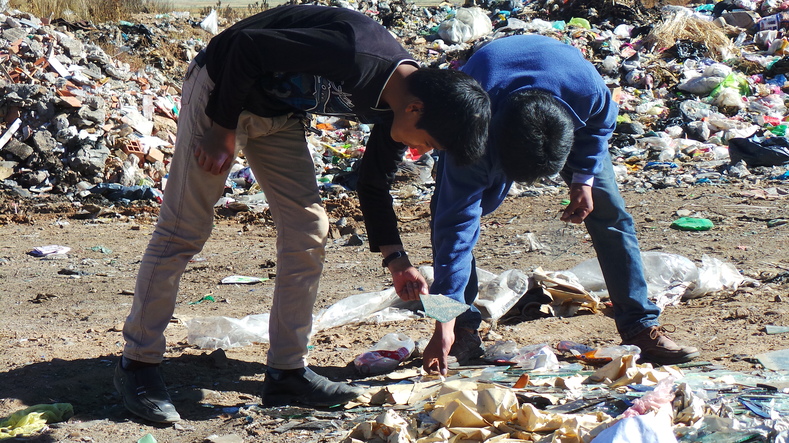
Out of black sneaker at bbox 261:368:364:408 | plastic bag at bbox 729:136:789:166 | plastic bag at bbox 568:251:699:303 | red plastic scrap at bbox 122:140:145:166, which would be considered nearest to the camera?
black sneaker at bbox 261:368:364:408

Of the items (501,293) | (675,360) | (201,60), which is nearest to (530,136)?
(201,60)

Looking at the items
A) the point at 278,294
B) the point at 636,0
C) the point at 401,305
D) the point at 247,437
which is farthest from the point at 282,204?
the point at 636,0

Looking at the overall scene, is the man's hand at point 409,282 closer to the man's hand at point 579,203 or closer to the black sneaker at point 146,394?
the man's hand at point 579,203

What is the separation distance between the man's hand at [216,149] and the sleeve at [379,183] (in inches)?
18.5

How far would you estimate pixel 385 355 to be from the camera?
10.7 ft

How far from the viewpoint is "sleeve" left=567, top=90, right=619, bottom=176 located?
2.92 m

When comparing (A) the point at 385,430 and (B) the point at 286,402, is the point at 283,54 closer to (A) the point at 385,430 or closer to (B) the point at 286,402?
(A) the point at 385,430

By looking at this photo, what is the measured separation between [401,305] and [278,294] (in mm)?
1350

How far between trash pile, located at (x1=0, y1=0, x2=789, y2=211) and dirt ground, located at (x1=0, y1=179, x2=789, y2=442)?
0.70 m

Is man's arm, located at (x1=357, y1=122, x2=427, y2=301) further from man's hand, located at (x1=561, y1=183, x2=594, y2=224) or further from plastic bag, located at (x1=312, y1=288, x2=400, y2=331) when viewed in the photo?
plastic bag, located at (x1=312, y1=288, x2=400, y2=331)

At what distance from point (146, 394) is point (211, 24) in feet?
42.2

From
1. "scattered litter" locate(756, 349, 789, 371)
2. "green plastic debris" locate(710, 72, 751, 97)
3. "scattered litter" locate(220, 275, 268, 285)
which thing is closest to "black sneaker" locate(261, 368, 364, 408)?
"scattered litter" locate(756, 349, 789, 371)

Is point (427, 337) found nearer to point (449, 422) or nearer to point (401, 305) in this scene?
point (401, 305)

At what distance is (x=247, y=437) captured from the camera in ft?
8.15
